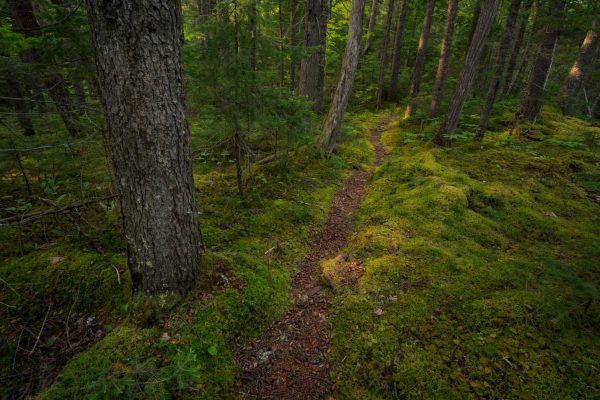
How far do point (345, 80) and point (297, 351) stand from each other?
317 inches

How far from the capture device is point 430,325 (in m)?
3.40

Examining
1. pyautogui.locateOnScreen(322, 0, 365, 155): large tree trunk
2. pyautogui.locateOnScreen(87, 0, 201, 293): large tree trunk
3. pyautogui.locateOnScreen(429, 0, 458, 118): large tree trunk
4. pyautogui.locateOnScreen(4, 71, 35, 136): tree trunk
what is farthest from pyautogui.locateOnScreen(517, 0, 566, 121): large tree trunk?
pyautogui.locateOnScreen(4, 71, 35, 136): tree trunk

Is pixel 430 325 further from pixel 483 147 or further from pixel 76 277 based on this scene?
pixel 483 147

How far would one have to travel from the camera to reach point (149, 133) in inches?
105

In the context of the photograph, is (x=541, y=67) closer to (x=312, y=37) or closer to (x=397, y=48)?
(x=312, y=37)

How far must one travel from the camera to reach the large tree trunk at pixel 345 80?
7962 millimetres

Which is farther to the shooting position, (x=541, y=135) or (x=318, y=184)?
(x=541, y=135)

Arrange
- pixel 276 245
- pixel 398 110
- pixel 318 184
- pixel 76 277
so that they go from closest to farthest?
pixel 76 277, pixel 276 245, pixel 318 184, pixel 398 110

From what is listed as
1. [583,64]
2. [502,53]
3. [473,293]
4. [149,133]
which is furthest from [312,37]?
[583,64]

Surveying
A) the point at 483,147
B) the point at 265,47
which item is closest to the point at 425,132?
the point at 483,147

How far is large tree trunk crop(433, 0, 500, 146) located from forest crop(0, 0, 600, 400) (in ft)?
10.1

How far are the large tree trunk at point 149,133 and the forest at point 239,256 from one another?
0.02m

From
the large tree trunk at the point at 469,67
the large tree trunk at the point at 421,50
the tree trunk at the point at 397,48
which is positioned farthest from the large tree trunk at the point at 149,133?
the tree trunk at the point at 397,48

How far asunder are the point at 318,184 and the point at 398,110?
1525 centimetres
